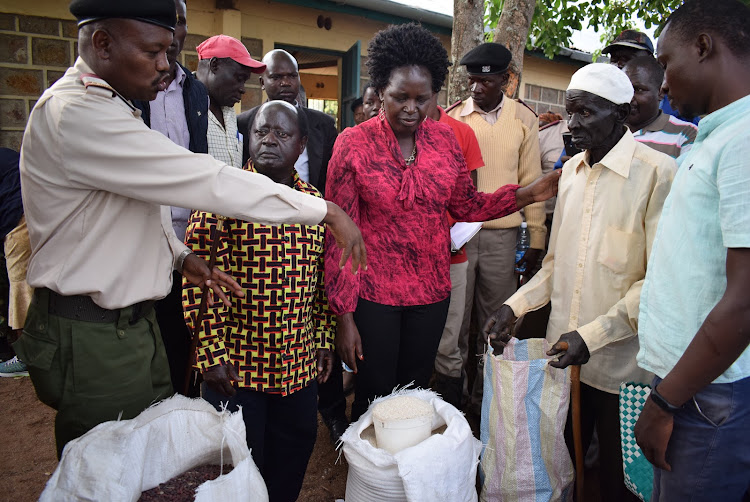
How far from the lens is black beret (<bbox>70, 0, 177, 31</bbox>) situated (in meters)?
1.58

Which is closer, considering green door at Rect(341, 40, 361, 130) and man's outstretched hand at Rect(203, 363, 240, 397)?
man's outstretched hand at Rect(203, 363, 240, 397)

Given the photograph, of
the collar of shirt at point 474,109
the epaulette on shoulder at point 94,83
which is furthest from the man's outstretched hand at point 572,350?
the collar of shirt at point 474,109

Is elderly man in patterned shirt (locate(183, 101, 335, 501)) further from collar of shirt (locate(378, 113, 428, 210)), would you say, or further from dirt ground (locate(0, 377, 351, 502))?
dirt ground (locate(0, 377, 351, 502))

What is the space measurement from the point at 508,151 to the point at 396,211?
5.40ft

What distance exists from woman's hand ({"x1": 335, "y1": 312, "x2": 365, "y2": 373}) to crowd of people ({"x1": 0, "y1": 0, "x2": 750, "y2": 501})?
1cm

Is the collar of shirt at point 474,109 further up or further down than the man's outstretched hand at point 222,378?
further up

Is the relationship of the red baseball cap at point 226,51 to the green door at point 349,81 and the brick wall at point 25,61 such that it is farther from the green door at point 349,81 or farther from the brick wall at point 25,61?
the green door at point 349,81

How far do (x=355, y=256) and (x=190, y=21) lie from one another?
222 inches

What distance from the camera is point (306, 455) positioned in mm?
2506

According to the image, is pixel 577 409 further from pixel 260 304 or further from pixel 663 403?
pixel 260 304

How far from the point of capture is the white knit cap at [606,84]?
2.22m

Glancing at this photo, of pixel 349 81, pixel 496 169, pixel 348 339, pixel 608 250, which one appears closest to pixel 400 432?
pixel 348 339

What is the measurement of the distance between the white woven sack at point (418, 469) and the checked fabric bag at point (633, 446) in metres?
0.60

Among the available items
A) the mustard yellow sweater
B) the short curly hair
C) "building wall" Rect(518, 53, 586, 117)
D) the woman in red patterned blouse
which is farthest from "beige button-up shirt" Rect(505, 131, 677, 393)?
"building wall" Rect(518, 53, 586, 117)
